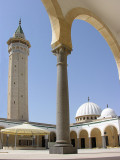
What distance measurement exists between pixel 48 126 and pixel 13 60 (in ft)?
46.0

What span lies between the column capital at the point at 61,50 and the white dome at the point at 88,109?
1478 inches

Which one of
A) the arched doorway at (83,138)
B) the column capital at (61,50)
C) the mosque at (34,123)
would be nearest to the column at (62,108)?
the column capital at (61,50)

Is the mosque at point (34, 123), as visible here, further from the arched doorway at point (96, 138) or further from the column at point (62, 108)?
the column at point (62, 108)

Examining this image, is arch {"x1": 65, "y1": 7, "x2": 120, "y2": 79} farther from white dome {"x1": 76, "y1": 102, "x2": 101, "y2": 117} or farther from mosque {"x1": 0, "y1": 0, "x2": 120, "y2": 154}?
white dome {"x1": 76, "y1": 102, "x2": 101, "y2": 117}

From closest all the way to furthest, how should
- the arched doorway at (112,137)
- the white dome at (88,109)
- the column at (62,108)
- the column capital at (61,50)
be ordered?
the column at (62,108) → the column capital at (61,50) → the arched doorway at (112,137) → the white dome at (88,109)

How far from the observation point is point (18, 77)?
124ft

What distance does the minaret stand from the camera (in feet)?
119

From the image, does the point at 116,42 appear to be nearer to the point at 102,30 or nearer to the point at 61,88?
the point at 102,30

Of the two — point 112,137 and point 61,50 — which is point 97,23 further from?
point 112,137

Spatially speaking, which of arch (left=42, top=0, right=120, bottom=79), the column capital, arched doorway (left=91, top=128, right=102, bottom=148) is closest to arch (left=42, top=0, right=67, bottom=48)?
arch (left=42, top=0, right=120, bottom=79)

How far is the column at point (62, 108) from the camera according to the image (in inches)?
256

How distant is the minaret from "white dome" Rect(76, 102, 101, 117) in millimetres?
13150

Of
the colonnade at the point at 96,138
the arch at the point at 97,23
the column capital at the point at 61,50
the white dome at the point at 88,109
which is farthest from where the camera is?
the white dome at the point at 88,109

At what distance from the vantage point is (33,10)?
43.6 ft
